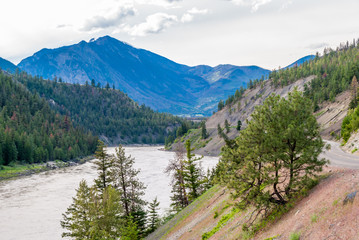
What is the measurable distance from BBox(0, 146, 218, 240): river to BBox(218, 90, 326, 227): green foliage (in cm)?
3716

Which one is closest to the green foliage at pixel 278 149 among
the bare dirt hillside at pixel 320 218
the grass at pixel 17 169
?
the bare dirt hillside at pixel 320 218

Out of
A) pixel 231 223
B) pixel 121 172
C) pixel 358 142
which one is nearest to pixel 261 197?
pixel 231 223

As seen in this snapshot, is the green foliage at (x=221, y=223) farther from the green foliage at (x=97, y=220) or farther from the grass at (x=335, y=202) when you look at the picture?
the grass at (x=335, y=202)

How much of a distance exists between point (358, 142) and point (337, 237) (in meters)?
41.5

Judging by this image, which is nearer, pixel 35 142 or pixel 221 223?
pixel 221 223

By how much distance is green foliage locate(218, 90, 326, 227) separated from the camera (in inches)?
779

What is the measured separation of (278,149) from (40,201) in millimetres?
62536

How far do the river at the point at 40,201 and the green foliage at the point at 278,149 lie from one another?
37.2 m

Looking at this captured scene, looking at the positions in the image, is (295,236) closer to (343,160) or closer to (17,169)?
(343,160)

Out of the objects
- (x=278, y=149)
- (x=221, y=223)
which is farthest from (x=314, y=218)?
(x=221, y=223)

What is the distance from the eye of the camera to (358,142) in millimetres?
48812

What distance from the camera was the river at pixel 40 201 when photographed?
161ft

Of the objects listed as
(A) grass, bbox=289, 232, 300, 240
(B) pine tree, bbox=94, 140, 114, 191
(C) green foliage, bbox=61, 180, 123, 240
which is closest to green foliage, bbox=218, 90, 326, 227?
(A) grass, bbox=289, 232, 300, 240

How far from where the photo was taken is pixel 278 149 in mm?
20422
